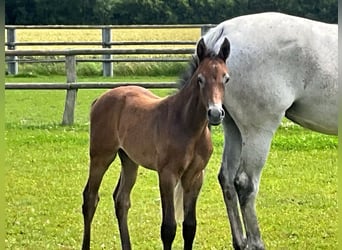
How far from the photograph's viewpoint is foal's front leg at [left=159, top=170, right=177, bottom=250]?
3898 mm

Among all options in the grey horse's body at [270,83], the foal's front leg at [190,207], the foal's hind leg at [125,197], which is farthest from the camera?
the foal's hind leg at [125,197]

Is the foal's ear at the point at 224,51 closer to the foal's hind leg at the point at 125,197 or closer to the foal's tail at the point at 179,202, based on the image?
the foal's tail at the point at 179,202

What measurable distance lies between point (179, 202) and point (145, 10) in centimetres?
1007

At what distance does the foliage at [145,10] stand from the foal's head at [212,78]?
3.54 meters

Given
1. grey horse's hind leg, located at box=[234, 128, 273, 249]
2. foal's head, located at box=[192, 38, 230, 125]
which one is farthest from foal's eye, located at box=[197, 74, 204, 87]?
grey horse's hind leg, located at box=[234, 128, 273, 249]

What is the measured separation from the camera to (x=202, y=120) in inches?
156

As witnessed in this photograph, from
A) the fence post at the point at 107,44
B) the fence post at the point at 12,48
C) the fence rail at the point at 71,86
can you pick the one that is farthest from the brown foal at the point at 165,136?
the fence post at the point at 12,48

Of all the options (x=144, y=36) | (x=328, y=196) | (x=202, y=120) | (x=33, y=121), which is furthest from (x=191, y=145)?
(x=144, y=36)

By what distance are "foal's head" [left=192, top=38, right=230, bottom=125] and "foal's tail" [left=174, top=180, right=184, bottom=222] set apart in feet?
2.23

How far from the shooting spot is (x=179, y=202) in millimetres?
4332

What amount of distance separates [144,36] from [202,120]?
16922mm

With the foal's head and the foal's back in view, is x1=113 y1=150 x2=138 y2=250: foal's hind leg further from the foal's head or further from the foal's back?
the foal's head

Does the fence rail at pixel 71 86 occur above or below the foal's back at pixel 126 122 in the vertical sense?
below

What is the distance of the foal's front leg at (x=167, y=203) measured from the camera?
3898 mm
